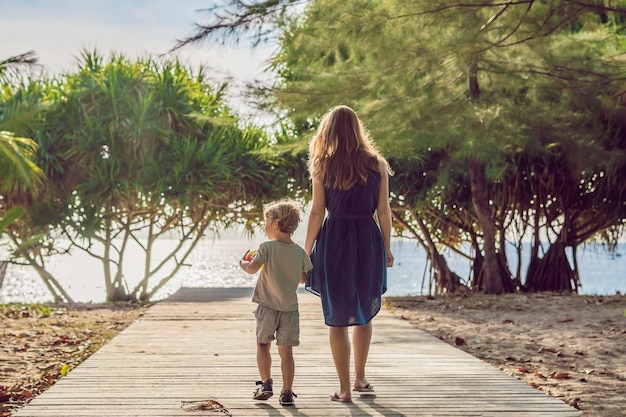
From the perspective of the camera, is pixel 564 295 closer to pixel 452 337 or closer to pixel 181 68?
pixel 452 337

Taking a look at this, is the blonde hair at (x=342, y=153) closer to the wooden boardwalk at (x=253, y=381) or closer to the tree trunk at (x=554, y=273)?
the wooden boardwalk at (x=253, y=381)

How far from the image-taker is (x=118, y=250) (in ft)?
42.2

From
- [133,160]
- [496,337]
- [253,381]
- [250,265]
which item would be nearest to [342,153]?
[250,265]

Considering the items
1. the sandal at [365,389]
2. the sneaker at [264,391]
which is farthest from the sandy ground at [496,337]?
the sneaker at [264,391]

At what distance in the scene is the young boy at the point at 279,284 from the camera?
4.23 metres

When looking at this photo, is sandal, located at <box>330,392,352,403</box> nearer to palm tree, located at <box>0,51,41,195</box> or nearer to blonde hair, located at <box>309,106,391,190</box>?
blonde hair, located at <box>309,106,391,190</box>

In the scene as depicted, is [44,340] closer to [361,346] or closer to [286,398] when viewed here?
[286,398]

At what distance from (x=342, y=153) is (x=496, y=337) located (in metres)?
3.91

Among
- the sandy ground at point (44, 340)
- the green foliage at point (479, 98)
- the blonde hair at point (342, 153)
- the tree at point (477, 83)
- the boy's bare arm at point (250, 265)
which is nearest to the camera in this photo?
the boy's bare arm at point (250, 265)

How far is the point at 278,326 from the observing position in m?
4.33

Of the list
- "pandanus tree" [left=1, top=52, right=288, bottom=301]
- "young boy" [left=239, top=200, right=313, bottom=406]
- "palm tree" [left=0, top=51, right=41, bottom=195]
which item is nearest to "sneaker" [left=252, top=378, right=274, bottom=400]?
"young boy" [left=239, top=200, right=313, bottom=406]

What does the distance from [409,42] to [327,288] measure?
13.3 ft

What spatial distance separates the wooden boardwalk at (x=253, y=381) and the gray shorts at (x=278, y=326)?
1.13 feet

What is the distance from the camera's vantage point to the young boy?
4.23 meters
